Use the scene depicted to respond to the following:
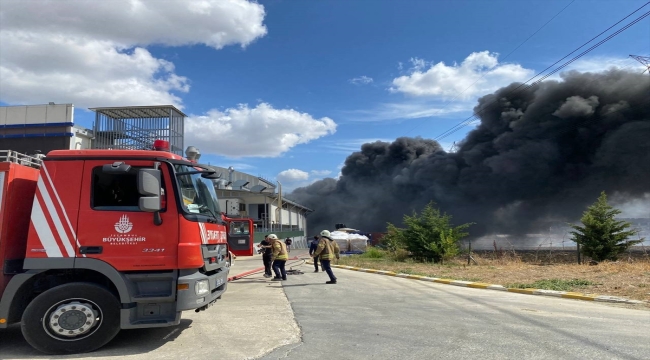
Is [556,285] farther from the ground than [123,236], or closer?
closer

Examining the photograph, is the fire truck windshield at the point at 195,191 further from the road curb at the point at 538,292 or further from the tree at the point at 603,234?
the tree at the point at 603,234

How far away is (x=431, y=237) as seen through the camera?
20.0 meters

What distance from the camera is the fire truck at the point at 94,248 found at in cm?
477

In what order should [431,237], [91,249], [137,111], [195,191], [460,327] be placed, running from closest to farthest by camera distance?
1. [91,249]
2. [195,191]
3. [460,327]
4. [137,111]
5. [431,237]

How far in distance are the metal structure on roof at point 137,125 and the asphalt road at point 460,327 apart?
461 inches

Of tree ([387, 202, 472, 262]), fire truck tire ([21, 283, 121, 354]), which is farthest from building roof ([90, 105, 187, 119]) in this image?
fire truck tire ([21, 283, 121, 354])

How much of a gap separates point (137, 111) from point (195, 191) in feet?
51.8

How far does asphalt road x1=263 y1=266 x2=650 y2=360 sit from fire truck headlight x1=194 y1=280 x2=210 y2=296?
1.08m

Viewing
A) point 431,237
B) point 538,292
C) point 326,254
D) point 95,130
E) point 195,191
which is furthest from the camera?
point 431,237

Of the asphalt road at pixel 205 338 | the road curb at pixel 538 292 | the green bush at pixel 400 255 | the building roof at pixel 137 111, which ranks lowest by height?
the road curb at pixel 538 292

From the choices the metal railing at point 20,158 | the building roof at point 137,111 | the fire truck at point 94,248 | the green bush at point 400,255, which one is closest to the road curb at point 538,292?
the green bush at point 400,255

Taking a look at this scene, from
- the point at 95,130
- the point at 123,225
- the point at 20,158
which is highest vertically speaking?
the point at 95,130

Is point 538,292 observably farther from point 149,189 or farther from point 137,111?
point 137,111

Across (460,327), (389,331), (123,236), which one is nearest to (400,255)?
(460,327)
